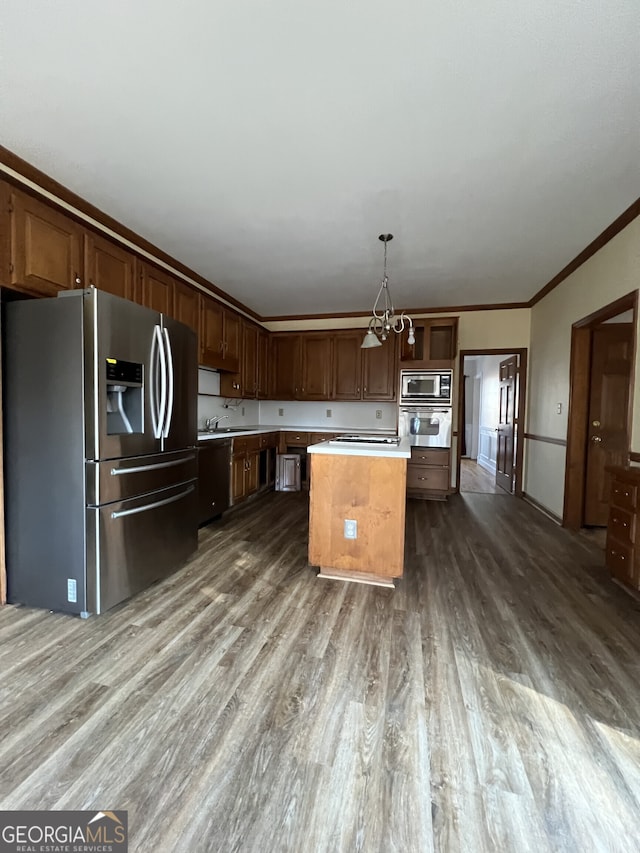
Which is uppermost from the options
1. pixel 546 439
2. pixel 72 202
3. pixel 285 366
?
pixel 72 202

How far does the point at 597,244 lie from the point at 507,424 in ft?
10.3

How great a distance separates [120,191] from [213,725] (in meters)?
3.10

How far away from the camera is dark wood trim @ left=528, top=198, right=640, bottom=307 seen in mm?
2690

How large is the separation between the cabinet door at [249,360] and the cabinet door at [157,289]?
1530mm

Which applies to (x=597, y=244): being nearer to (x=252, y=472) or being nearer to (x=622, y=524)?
(x=622, y=524)

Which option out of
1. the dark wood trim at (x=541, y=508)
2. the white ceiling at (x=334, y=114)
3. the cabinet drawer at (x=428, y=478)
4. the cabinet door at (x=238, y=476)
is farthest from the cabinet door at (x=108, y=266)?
the dark wood trim at (x=541, y=508)

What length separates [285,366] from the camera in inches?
232

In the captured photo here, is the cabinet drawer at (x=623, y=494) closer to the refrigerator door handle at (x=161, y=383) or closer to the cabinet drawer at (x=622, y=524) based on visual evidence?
the cabinet drawer at (x=622, y=524)

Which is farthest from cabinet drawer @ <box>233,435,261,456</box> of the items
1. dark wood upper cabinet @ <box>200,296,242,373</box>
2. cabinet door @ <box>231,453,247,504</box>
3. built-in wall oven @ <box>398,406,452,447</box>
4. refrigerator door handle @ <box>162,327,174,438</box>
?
built-in wall oven @ <box>398,406,452,447</box>

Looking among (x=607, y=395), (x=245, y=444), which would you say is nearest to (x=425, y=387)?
(x=607, y=395)

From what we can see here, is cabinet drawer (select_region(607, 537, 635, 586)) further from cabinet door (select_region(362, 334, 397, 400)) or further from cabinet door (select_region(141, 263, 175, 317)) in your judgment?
cabinet door (select_region(141, 263, 175, 317))

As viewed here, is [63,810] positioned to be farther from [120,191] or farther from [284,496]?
[284,496]

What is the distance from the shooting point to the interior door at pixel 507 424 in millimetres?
5512

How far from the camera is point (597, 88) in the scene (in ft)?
5.50
